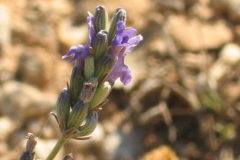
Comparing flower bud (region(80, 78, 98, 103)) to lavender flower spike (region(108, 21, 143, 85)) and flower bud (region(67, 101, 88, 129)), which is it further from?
lavender flower spike (region(108, 21, 143, 85))

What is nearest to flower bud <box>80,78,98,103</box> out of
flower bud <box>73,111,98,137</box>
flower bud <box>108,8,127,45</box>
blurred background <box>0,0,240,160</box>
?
flower bud <box>73,111,98,137</box>

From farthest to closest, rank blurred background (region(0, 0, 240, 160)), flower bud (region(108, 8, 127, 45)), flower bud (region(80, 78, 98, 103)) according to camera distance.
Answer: blurred background (region(0, 0, 240, 160))
flower bud (region(108, 8, 127, 45))
flower bud (region(80, 78, 98, 103))

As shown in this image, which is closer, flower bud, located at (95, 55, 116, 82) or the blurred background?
flower bud, located at (95, 55, 116, 82)

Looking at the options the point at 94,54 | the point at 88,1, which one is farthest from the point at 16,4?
the point at 94,54

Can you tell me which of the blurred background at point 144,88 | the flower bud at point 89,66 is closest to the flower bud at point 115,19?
the flower bud at point 89,66

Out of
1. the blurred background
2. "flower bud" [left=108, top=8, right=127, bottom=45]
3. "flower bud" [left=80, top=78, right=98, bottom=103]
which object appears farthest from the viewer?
the blurred background

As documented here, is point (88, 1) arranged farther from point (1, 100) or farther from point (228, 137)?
point (228, 137)

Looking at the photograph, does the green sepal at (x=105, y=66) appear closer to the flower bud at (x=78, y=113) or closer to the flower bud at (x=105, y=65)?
the flower bud at (x=105, y=65)

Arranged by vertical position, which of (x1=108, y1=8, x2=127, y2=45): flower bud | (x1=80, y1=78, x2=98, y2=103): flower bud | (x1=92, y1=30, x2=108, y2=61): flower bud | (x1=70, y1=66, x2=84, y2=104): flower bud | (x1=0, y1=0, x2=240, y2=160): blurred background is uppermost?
(x1=0, y1=0, x2=240, y2=160): blurred background
